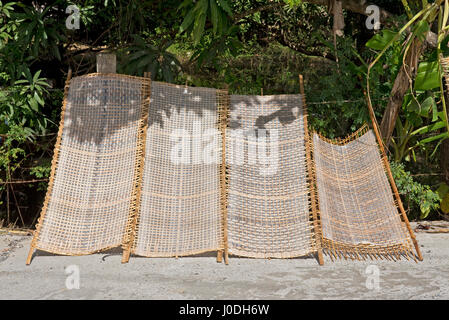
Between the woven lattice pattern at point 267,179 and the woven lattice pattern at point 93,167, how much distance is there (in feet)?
2.90

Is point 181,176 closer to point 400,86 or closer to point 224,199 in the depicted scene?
point 224,199

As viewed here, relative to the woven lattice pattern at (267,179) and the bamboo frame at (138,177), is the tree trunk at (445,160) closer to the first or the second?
the woven lattice pattern at (267,179)

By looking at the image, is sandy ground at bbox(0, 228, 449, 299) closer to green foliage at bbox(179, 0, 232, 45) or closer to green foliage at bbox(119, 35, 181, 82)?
green foliage at bbox(179, 0, 232, 45)

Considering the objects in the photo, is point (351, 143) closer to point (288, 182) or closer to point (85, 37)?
point (288, 182)

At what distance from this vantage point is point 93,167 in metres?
4.38

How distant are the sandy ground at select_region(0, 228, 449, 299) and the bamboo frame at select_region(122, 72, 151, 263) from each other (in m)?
0.14

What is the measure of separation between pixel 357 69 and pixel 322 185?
1.45 m

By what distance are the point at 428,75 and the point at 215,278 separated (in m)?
2.70

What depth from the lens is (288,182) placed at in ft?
14.3

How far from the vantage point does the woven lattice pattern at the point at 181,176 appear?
4.04 metres

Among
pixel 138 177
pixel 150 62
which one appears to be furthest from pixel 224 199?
pixel 150 62

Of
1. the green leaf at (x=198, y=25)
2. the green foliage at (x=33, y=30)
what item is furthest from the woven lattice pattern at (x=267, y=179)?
the green foliage at (x=33, y=30)
